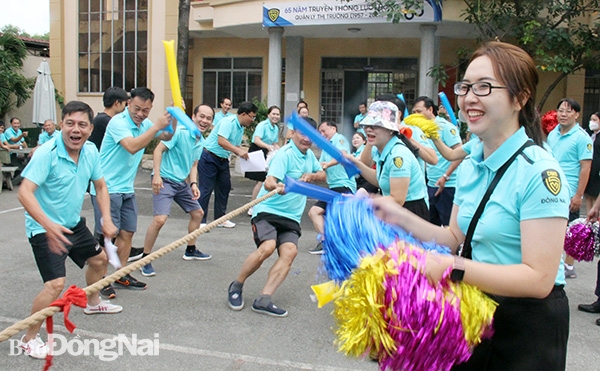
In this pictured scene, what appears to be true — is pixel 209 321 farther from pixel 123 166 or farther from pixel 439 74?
pixel 439 74

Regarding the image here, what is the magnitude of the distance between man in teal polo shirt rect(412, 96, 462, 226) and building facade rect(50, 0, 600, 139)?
7.91 metres

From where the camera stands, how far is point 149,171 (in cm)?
1495

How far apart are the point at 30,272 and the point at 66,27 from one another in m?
16.7

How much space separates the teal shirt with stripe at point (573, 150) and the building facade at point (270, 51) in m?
8.06

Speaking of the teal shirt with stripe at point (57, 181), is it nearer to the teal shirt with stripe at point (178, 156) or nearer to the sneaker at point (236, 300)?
the sneaker at point (236, 300)

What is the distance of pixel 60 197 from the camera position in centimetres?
418

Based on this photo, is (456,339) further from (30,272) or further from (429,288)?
(30,272)

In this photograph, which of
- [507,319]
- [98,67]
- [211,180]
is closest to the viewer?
[507,319]

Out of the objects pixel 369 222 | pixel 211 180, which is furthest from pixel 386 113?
pixel 211 180

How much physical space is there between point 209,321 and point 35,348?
1345mm

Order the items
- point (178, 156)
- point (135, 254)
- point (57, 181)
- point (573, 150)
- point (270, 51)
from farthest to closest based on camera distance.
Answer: point (270, 51) → point (135, 254) → point (178, 156) → point (573, 150) → point (57, 181)

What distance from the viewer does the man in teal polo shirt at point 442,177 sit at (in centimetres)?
645

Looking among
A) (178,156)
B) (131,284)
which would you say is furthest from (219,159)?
(131,284)

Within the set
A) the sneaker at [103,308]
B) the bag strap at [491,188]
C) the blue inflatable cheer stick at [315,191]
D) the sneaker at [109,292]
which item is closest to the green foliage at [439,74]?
the sneaker at [109,292]
